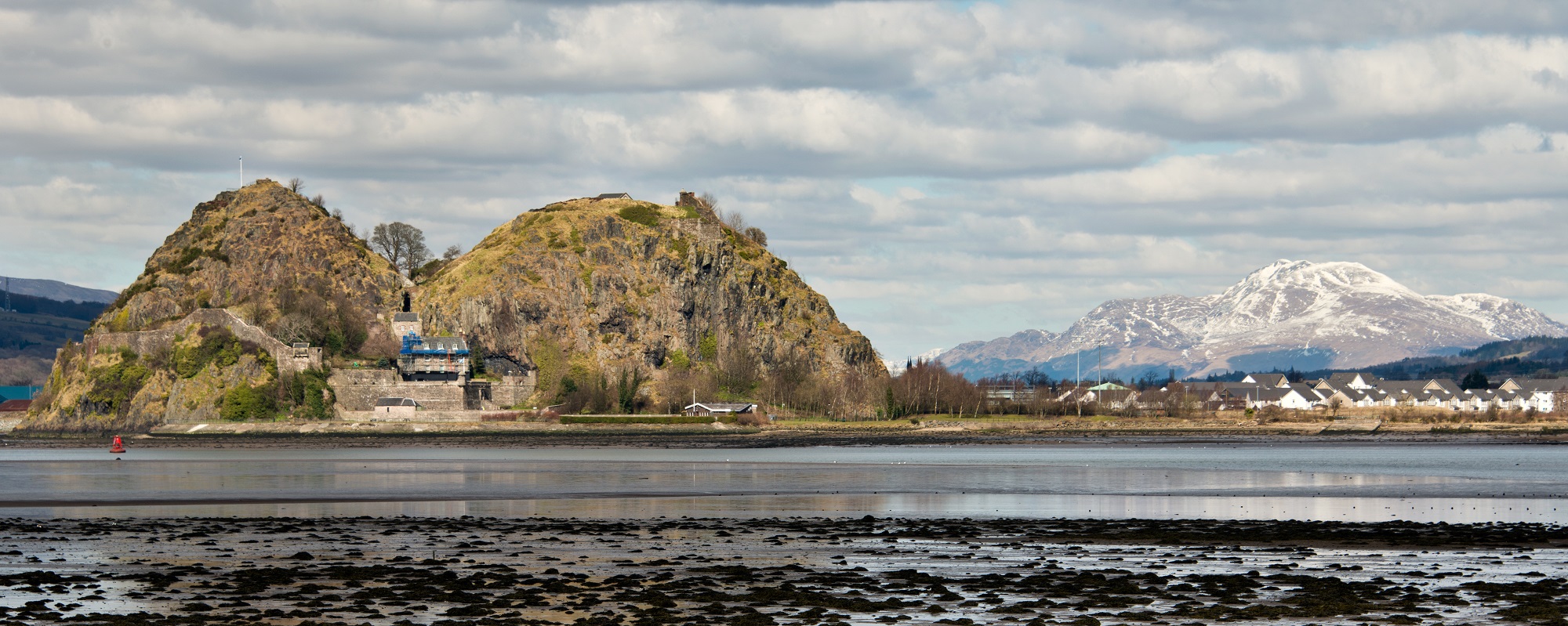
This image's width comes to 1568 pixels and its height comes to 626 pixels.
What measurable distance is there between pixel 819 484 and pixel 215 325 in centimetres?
12689

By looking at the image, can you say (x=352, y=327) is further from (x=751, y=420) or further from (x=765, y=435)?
(x=765, y=435)

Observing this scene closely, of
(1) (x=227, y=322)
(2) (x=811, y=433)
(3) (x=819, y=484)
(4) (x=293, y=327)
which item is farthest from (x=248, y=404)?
(3) (x=819, y=484)

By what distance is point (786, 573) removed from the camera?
31.6m

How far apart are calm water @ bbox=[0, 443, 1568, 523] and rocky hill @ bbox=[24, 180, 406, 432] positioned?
57595 mm

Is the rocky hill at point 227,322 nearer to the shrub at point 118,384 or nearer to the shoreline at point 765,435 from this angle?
the shrub at point 118,384

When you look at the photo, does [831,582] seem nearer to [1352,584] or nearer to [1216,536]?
[1352,584]

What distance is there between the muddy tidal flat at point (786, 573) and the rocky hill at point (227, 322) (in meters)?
130

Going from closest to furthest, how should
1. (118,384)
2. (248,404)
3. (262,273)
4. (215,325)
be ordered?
(248,404) → (118,384) → (215,325) → (262,273)

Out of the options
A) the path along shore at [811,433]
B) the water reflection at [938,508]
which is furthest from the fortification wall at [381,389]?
the water reflection at [938,508]

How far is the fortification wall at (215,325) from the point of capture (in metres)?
170

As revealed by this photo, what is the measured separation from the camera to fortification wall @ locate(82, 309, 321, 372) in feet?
556

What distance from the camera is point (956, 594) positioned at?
28.0 metres

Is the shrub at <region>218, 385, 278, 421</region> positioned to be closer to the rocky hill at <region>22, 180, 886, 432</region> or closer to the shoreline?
the rocky hill at <region>22, 180, 886, 432</region>

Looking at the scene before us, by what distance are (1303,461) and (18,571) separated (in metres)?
75.9
